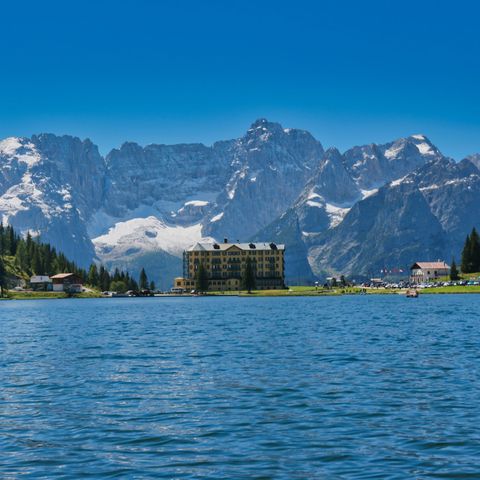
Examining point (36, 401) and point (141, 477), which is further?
point (36, 401)

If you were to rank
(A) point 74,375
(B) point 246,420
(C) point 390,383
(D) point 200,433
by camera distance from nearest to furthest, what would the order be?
(D) point 200,433, (B) point 246,420, (C) point 390,383, (A) point 74,375

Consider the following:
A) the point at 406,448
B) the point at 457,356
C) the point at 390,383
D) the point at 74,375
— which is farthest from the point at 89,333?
the point at 406,448

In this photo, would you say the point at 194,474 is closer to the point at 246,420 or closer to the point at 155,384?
the point at 246,420

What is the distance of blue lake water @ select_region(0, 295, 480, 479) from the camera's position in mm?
30906

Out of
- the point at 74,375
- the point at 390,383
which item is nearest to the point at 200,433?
the point at 390,383

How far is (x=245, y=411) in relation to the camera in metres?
41.0

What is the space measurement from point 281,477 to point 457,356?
38.4m

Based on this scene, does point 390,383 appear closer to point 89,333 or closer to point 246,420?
point 246,420

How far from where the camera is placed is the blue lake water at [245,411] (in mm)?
30906

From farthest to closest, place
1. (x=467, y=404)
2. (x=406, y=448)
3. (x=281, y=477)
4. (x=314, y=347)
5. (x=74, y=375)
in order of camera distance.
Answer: (x=314, y=347) → (x=74, y=375) → (x=467, y=404) → (x=406, y=448) → (x=281, y=477)

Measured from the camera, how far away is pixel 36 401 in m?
45.8

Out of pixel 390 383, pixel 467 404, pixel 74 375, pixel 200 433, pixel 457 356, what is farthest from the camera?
pixel 457 356

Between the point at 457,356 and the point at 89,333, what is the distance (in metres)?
52.9

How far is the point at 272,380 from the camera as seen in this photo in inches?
2036
